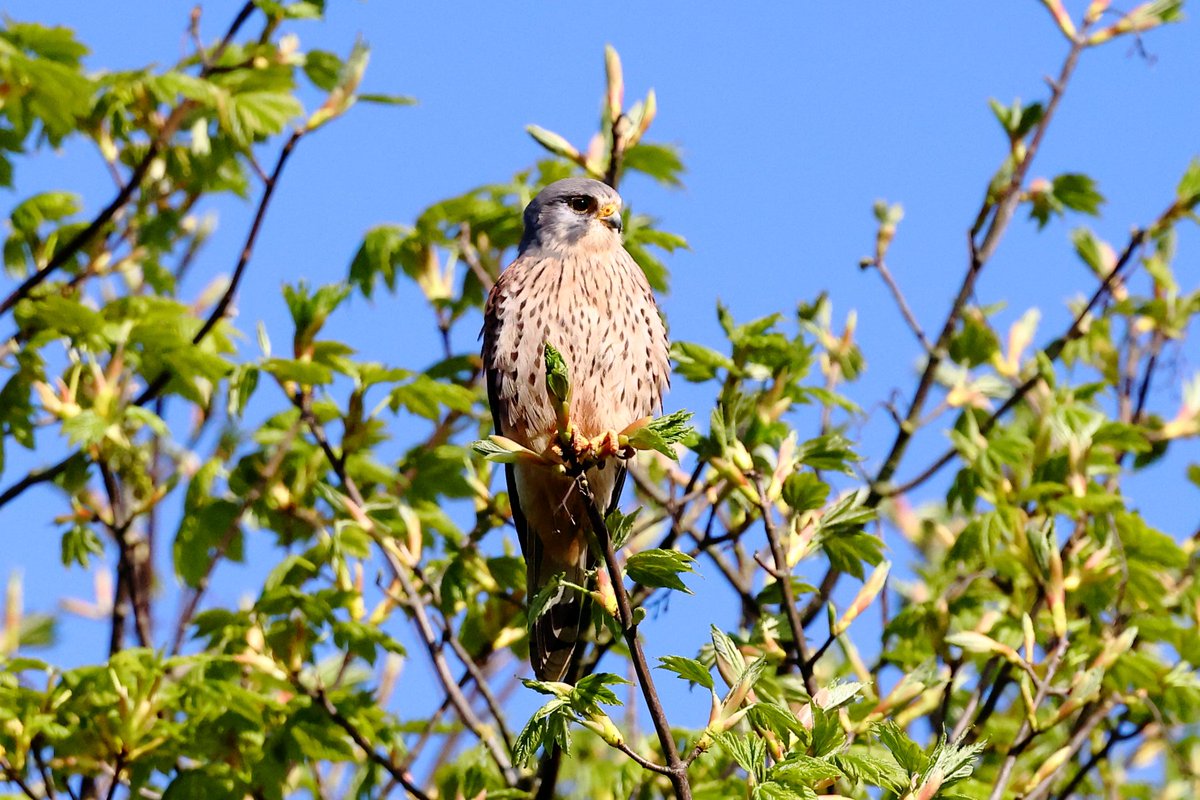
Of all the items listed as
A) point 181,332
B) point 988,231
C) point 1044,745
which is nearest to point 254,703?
point 181,332

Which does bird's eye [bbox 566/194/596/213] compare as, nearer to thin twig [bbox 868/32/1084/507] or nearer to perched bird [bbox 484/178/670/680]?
perched bird [bbox 484/178/670/680]

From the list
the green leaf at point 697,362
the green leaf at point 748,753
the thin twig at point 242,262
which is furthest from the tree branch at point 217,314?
the green leaf at point 748,753

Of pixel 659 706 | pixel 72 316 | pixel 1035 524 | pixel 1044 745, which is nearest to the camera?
pixel 659 706

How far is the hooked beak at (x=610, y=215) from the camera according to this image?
4219 mm

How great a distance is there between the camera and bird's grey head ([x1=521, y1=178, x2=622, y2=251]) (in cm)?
422

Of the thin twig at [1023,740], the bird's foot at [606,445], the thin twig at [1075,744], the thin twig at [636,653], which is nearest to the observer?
the thin twig at [636,653]

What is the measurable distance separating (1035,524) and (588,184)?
156 centimetres

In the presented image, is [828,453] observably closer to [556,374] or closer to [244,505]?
[556,374]

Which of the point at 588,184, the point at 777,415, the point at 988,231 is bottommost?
the point at 777,415

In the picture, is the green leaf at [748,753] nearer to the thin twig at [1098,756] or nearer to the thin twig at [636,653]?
the thin twig at [636,653]

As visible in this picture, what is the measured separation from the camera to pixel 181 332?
438cm

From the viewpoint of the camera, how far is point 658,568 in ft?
9.02

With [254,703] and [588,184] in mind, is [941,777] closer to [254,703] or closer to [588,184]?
[254,703]

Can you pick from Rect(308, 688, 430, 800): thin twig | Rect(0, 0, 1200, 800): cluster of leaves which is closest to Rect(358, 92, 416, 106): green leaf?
Rect(0, 0, 1200, 800): cluster of leaves
